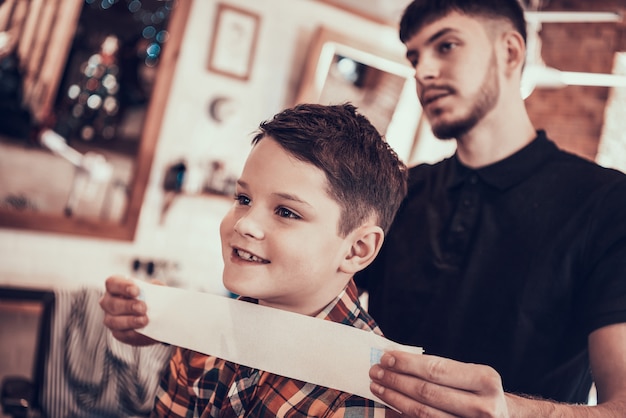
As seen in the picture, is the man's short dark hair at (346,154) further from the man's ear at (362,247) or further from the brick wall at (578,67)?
the brick wall at (578,67)

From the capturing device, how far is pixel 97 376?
2463 millimetres

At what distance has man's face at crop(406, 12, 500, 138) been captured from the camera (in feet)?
4.10

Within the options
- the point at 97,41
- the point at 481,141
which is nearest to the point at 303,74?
the point at 97,41

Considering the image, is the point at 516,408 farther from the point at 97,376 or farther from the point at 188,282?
the point at 188,282

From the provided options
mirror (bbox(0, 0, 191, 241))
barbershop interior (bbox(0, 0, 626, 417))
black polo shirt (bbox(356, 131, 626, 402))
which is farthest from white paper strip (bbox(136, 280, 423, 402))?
mirror (bbox(0, 0, 191, 241))

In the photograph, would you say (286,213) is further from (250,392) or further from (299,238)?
(250,392)

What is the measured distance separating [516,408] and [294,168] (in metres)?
0.47

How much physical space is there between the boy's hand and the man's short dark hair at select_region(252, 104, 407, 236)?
1.14 ft

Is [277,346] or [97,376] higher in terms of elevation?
[277,346]

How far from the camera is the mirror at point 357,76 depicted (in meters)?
3.38

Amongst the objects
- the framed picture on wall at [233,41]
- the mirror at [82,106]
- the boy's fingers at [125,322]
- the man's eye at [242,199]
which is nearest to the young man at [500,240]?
the man's eye at [242,199]

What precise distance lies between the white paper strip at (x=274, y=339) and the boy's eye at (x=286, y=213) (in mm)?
145

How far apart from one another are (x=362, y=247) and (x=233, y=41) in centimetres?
254

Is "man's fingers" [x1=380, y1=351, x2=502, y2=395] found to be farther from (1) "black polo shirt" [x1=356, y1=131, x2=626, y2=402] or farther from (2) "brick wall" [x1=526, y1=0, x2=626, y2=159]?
(2) "brick wall" [x1=526, y1=0, x2=626, y2=159]
